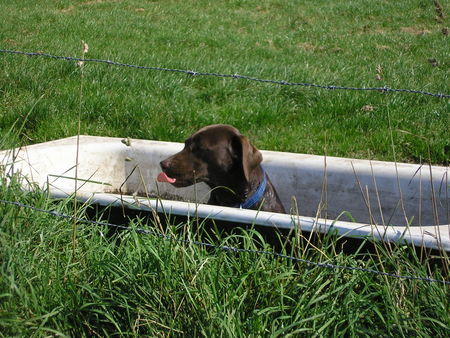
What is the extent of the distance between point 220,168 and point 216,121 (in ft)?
5.73

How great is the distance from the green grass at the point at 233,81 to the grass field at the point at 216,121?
22 millimetres

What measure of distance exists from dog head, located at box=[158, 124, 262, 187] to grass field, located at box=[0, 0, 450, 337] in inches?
28.1

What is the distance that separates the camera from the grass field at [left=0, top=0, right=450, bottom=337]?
2510 millimetres

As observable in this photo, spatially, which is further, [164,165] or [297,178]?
[297,178]

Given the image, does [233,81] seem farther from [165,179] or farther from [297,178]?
[165,179]

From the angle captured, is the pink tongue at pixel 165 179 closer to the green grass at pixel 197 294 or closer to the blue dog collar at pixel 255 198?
the blue dog collar at pixel 255 198

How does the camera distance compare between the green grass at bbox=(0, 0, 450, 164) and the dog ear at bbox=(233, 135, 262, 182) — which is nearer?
the dog ear at bbox=(233, 135, 262, 182)

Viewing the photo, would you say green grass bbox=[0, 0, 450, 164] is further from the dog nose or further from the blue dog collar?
the dog nose

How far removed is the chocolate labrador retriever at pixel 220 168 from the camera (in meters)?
3.90

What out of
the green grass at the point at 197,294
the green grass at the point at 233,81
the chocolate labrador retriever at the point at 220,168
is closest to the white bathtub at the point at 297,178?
the chocolate labrador retriever at the point at 220,168

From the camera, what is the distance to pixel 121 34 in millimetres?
9047

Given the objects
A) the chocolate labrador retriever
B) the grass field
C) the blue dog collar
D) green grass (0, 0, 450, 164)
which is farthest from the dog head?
green grass (0, 0, 450, 164)

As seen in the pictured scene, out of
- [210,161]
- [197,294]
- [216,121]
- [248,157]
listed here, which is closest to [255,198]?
[248,157]

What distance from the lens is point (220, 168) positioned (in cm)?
396
